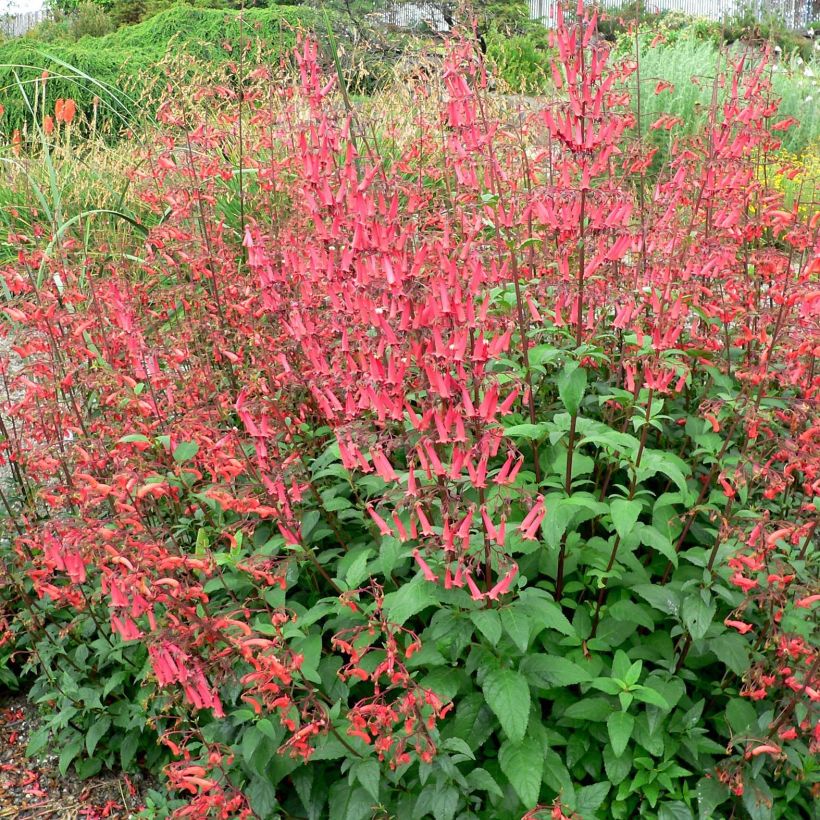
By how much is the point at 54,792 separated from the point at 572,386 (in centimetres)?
274

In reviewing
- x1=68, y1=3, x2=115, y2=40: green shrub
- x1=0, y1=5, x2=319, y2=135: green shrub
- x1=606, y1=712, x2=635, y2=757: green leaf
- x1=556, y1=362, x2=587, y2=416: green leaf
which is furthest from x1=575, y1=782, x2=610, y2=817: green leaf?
x1=68, y1=3, x2=115, y2=40: green shrub

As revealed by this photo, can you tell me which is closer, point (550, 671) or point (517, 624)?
point (517, 624)

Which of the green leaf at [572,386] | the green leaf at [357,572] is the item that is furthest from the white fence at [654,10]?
the green leaf at [357,572]

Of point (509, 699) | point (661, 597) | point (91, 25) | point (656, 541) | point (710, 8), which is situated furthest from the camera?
point (710, 8)

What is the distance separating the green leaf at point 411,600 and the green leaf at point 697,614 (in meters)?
0.83

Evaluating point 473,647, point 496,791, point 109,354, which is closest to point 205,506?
point 109,354

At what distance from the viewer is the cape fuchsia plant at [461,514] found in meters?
2.39

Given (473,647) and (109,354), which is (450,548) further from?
(109,354)

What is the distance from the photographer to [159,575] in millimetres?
2729

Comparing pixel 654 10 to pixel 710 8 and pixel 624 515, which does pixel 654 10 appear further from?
pixel 624 515

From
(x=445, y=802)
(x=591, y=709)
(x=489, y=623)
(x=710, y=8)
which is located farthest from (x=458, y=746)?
(x=710, y=8)

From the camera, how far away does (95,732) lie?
3.34 metres

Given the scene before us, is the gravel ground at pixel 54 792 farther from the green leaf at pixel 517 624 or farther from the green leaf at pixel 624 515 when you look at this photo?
the green leaf at pixel 624 515

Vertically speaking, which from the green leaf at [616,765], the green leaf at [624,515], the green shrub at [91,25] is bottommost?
the green leaf at [616,765]
